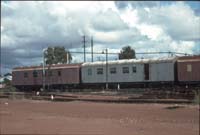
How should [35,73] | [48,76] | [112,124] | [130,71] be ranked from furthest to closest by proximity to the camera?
[35,73]
[48,76]
[130,71]
[112,124]

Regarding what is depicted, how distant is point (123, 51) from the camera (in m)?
104

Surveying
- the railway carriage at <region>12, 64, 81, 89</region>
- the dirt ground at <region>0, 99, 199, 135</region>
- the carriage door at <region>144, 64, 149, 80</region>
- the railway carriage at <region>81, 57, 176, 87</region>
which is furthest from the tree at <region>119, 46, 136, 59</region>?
the dirt ground at <region>0, 99, 199, 135</region>

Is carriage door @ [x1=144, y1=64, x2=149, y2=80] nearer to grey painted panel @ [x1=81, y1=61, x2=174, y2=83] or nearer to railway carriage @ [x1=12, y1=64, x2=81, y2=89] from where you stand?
grey painted panel @ [x1=81, y1=61, x2=174, y2=83]

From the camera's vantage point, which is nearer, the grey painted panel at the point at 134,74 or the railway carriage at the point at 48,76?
the grey painted panel at the point at 134,74

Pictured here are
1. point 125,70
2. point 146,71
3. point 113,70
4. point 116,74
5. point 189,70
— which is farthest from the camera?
point 113,70

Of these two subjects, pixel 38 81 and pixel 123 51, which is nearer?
pixel 38 81

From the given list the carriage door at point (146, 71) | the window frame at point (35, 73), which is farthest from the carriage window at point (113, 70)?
the window frame at point (35, 73)

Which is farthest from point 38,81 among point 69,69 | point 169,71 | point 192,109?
point 192,109

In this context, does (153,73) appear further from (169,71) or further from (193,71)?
(193,71)

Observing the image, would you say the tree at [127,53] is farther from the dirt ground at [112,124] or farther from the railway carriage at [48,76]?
the dirt ground at [112,124]

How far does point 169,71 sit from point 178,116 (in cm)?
2055

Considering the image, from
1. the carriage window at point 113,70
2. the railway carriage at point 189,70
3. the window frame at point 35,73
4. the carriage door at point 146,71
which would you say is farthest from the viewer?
the window frame at point 35,73

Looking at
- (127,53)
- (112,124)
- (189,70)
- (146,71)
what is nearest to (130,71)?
(146,71)

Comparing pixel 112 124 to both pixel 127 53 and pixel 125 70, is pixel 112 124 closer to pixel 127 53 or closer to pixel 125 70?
pixel 125 70
